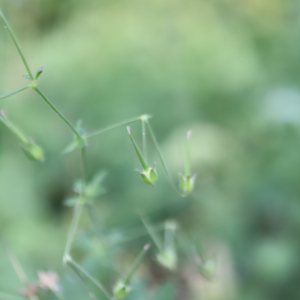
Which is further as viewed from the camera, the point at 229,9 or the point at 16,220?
the point at 229,9

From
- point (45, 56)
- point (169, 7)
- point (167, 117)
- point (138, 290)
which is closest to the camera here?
point (138, 290)

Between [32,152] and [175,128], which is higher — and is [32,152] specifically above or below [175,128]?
below

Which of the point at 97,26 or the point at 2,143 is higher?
the point at 97,26

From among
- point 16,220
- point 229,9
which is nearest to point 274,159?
point 229,9

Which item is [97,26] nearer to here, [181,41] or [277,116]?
[181,41]

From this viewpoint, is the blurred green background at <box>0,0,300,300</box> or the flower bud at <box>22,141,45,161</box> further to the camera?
the blurred green background at <box>0,0,300,300</box>

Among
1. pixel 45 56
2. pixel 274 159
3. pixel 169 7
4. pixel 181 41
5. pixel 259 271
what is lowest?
pixel 259 271

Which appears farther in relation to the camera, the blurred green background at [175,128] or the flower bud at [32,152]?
the blurred green background at [175,128]

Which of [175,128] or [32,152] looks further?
[175,128]
